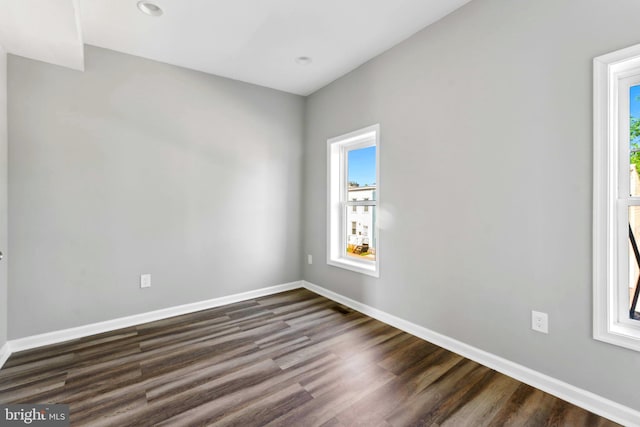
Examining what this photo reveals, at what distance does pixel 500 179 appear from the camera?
196 centimetres

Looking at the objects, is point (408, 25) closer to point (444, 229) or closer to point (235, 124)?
point (444, 229)

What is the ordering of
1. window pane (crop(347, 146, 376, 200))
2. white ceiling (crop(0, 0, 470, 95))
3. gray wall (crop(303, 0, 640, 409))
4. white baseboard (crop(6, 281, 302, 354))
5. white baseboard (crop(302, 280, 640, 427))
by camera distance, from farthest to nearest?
window pane (crop(347, 146, 376, 200)) < white baseboard (crop(6, 281, 302, 354)) < white ceiling (crop(0, 0, 470, 95)) < gray wall (crop(303, 0, 640, 409)) < white baseboard (crop(302, 280, 640, 427))

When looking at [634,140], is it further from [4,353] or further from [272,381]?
[4,353]

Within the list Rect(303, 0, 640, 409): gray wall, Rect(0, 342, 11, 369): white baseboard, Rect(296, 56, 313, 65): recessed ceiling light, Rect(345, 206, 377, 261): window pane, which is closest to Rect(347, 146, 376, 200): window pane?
Rect(345, 206, 377, 261): window pane

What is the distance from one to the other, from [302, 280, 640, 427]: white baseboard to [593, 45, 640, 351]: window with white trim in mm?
346

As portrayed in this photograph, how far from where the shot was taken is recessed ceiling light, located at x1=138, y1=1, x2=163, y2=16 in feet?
6.84

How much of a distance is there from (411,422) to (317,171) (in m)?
2.80

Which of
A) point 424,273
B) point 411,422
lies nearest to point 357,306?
point 424,273

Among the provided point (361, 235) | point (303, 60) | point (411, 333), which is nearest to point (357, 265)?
point (361, 235)

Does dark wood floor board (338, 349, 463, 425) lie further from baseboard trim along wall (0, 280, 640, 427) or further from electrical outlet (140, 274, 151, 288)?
electrical outlet (140, 274, 151, 288)

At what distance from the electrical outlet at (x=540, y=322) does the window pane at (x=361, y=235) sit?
62.4 inches

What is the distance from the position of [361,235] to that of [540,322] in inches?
74.6

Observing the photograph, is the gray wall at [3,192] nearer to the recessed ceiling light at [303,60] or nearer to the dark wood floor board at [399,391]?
the recessed ceiling light at [303,60]

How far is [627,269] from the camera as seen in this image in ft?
5.18
